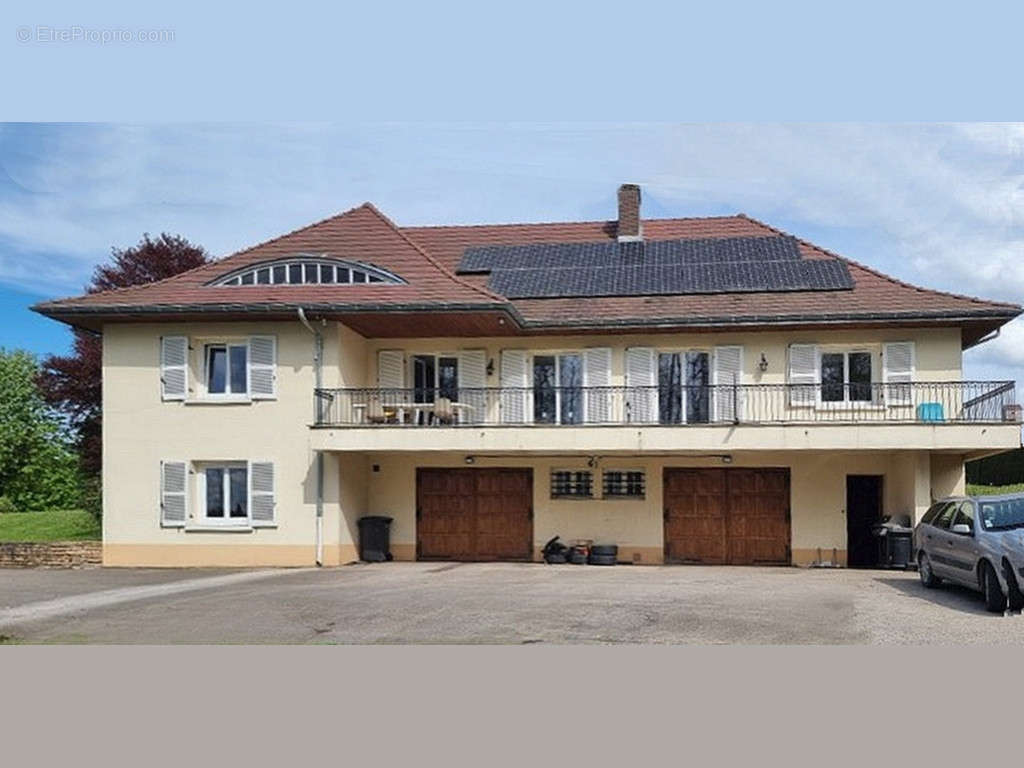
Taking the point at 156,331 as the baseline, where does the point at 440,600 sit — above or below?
below

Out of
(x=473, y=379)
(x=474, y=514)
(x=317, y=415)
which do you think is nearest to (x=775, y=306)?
(x=473, y=379)

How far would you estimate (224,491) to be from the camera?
909 inches

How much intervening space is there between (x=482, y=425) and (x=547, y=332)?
110 inches

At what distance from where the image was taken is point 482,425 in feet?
73.3

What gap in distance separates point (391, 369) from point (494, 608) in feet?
33.2

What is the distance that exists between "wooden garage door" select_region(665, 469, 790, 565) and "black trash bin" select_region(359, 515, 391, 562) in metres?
5.94

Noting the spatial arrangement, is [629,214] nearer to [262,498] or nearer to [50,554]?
[262,498]

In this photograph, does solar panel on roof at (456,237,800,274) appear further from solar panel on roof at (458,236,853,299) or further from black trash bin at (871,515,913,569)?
black trash bin at (871,515,913,569)

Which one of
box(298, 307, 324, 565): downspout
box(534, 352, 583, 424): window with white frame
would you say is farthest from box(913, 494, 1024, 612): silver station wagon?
box(298, 307, 324, 565): downspout

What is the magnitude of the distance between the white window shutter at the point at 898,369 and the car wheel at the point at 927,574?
555cm

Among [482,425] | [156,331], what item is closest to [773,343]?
[482,425]

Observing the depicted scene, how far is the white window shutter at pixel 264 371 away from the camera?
22797mm

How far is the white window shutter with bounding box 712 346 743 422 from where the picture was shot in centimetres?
2327

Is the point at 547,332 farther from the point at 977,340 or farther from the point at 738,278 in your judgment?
the point at 977,340
